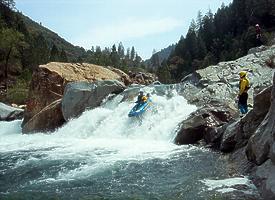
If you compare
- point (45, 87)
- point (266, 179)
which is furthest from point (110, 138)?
point (266, 179)

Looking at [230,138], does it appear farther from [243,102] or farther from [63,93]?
[63,93]

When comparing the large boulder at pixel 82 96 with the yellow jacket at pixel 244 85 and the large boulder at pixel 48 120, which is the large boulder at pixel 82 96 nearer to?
the large boulder at pixel 48 120

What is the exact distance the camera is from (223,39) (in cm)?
8488

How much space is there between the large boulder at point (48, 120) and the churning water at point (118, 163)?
2.21m

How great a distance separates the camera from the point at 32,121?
25.8m

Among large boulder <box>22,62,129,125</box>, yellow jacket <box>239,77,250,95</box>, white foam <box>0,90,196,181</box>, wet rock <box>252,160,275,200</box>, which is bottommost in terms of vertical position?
wet rock <box>252,160,275,200</box>

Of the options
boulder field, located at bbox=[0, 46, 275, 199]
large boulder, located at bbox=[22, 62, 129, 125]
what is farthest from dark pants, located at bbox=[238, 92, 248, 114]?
large boulder, located at bbox=[22, 62, 129, 125]

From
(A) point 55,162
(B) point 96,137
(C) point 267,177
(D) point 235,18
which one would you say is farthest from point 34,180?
(D) point 235,18

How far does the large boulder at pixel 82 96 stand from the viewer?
24.4 metres

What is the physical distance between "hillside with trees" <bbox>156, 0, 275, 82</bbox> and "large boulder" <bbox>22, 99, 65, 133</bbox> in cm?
4321

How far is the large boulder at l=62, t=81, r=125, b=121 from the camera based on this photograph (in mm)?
24438

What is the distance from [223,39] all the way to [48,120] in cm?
6563

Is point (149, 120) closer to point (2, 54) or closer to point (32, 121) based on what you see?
point (32, 121)

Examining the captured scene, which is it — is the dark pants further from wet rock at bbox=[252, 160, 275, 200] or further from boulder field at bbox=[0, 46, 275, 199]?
wet rock at bbox=[252, 160, 275, 200]
